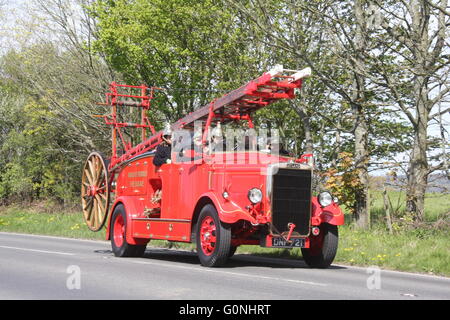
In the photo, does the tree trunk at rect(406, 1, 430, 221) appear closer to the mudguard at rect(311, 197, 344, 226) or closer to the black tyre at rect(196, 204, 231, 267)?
the mudguard at rect(311, 197, 344, 226)

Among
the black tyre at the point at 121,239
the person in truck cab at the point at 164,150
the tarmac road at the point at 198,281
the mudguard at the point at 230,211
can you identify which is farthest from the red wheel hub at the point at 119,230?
the mudguard at the point at 230,211

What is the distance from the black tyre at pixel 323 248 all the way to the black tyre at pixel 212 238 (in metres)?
2.04

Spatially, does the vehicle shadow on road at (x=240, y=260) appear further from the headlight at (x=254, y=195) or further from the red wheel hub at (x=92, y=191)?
the red wheel hub at (x=92, y=191)

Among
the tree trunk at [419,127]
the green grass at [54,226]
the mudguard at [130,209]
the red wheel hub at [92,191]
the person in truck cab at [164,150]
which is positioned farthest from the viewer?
the green grass at [54,226]

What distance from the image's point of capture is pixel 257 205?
37.9ft

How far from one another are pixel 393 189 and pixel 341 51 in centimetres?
418

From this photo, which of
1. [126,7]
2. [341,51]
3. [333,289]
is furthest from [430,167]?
[126,7]

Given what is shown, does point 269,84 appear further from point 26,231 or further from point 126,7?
point 126,7

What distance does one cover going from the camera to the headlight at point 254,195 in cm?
1131

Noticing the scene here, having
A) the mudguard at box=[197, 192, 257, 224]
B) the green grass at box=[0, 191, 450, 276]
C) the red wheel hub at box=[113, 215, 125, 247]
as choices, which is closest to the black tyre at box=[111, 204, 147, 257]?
the red wheel hub at box=[113, 215, 125, 247]

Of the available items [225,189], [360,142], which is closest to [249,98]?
[225,189]

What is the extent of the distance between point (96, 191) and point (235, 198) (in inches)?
246

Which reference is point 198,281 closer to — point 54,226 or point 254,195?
point 254,195

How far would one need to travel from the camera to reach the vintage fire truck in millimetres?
11500
